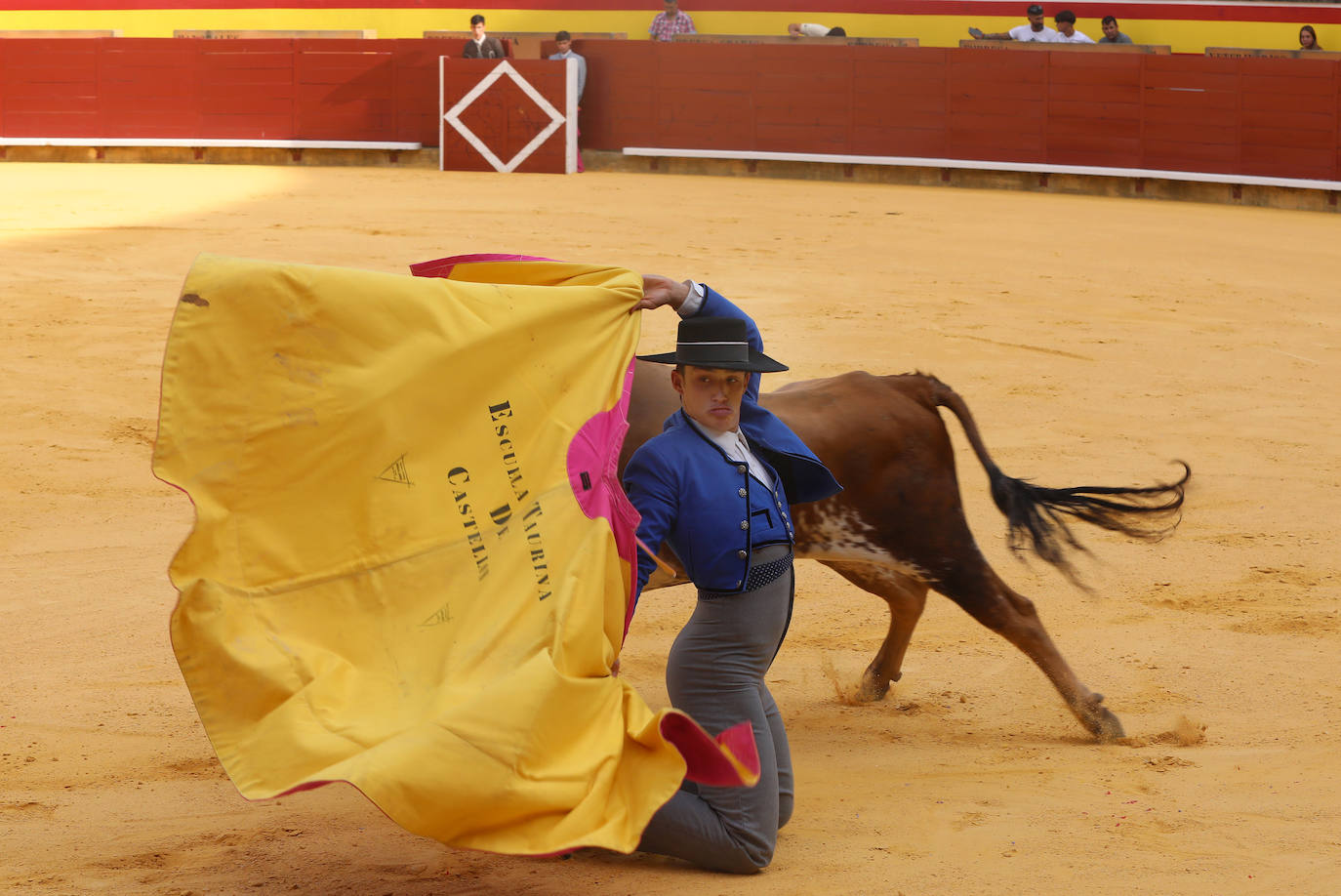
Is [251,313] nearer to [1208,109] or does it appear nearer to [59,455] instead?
[59,455]

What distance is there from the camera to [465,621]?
86.0 inches

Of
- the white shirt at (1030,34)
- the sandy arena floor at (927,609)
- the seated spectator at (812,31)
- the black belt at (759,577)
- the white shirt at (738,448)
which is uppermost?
the white shirt at (1030,34)

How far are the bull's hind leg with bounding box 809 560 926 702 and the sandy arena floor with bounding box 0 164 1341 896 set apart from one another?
0.31 feet

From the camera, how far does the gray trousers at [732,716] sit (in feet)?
7.55

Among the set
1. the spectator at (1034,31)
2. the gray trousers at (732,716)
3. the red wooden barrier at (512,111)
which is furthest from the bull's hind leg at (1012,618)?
the red wooden barrier at (512,111)

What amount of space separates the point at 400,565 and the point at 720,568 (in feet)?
1.81

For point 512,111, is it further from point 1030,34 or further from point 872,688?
point 872,688

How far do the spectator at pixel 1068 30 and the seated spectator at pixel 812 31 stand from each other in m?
2.01

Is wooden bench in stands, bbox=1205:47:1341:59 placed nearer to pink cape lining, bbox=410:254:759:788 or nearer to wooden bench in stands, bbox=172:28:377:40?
wooden bench in stands, bbox=172:28:377:40

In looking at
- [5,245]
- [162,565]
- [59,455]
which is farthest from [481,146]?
[162,565]

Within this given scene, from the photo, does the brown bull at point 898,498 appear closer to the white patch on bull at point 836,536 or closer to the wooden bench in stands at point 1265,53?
the white patch on bull at point 836,536

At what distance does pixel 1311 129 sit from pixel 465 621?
1121 centimetres

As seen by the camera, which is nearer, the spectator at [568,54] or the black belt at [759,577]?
the black belt at [759,577]

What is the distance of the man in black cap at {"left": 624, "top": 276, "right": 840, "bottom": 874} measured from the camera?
231 centimetres
